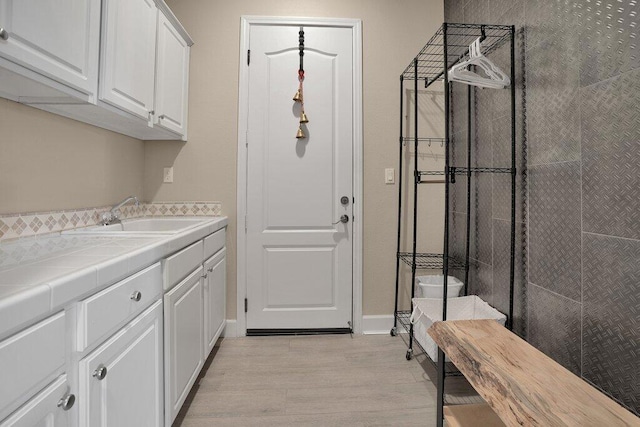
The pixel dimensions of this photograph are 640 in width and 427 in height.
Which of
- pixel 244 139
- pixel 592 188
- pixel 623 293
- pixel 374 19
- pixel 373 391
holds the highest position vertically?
pixel 374 19

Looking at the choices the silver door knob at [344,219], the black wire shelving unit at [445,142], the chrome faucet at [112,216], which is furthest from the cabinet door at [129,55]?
the black wire shelving unit at [445,142]

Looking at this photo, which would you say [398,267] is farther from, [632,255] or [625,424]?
[625,424]

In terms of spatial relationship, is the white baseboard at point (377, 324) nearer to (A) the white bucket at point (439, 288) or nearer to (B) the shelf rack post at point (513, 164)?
(A) the white bucket at point (439, 288)

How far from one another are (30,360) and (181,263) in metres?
0.87

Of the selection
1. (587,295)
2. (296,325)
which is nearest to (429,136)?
(587,295)

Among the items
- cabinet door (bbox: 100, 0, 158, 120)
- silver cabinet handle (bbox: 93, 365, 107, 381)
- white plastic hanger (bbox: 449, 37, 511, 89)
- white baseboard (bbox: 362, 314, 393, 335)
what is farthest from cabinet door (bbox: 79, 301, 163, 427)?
white plastic hanger (bbox: 449, 37, 511, 89)

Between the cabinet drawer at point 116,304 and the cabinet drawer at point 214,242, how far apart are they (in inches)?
25.8

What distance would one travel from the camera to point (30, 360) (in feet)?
2.25

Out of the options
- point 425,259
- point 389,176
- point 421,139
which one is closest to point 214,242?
point 389,176

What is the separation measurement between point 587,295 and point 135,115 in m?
2.24

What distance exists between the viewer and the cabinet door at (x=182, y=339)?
1.40 metres

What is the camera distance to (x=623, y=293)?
122 centimetres

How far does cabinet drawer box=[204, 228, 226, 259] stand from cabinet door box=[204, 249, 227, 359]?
40 millimetres

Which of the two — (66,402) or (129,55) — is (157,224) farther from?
(66,402)
